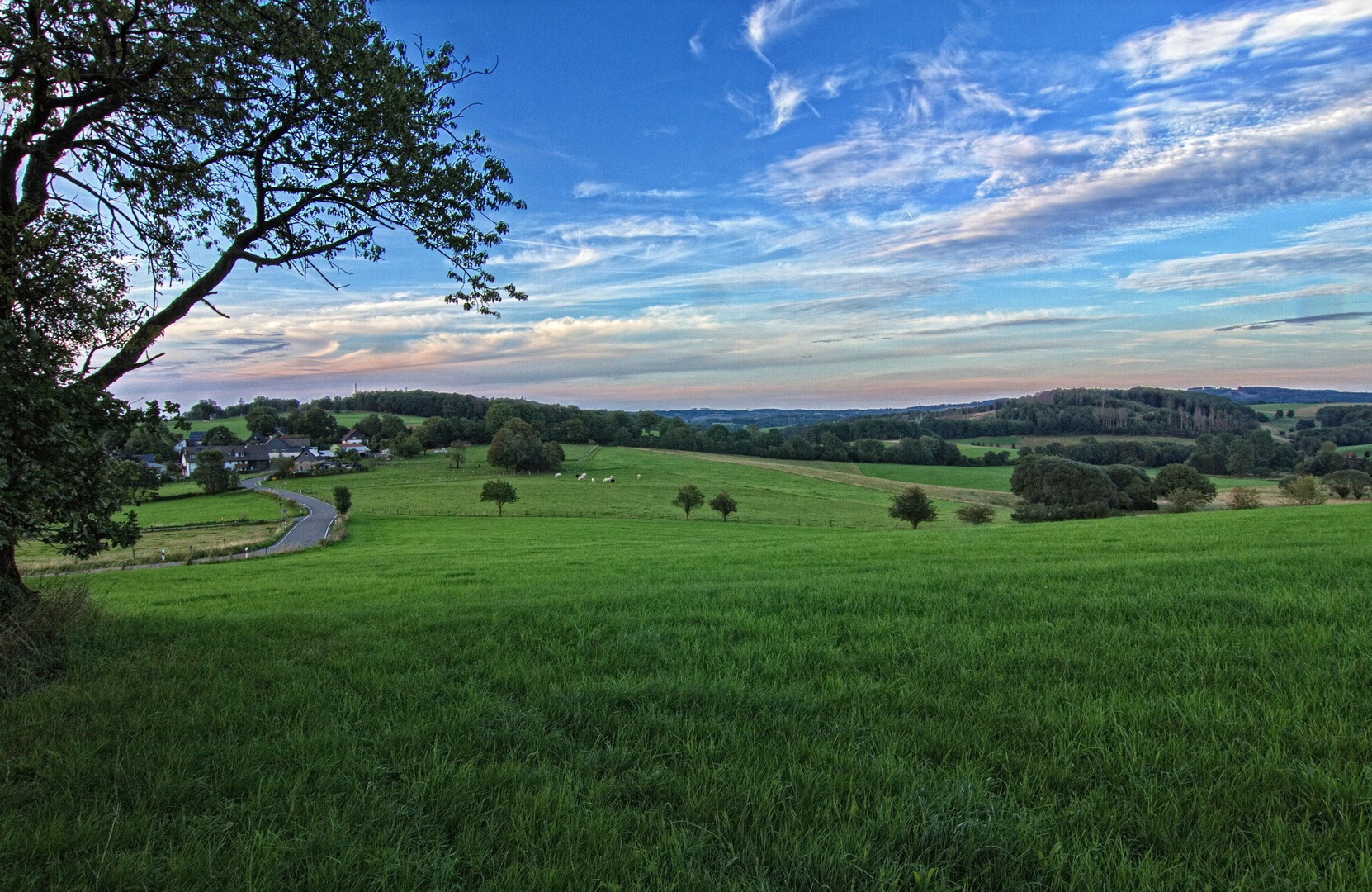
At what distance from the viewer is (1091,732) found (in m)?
3.64

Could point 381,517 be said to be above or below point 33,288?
below

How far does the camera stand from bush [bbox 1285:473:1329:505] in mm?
54125

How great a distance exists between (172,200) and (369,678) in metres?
8.26

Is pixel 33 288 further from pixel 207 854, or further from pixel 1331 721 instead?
pixel 1331 721

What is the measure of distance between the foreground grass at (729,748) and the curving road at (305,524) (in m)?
38.1

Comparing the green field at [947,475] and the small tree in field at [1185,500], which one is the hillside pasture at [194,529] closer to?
the small tree in field at [1185,500]

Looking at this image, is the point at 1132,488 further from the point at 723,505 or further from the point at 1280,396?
the point at 1280,396

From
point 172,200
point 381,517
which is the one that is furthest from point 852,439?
point 172,200

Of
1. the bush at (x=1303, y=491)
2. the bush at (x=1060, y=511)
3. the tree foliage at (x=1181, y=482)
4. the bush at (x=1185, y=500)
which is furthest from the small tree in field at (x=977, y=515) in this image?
the bush at (x=1303, y=491)

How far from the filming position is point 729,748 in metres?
3.64

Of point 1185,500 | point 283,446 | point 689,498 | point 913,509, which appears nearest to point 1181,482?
point 1185,500

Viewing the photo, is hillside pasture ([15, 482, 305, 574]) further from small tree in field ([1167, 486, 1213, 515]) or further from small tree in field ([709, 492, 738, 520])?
small tree in field ([1167, 486, 1213, 515])

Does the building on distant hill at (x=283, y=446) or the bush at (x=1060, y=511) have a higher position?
the building on distant hill at (x=283, y=446)

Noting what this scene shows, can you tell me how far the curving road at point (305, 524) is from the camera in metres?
41.5
